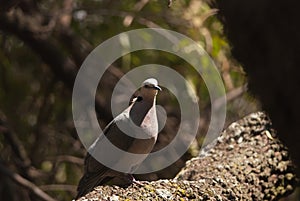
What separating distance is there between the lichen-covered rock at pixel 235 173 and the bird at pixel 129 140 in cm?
34

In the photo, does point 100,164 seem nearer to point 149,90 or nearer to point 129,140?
point 129,140

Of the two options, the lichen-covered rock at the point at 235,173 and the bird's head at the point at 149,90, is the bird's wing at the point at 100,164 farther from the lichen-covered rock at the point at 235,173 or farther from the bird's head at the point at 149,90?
the lichen-covered rock at the point at 235,173

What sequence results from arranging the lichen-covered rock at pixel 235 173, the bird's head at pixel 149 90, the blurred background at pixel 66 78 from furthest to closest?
the blurred background at pixel 66 78
the bird's head at pixel 149 90
the lichen-covered rock at pixel 235 173

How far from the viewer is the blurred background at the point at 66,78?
4.80 meters

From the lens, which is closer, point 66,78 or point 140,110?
point 140,110

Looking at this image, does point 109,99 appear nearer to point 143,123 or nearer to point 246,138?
point 143,123

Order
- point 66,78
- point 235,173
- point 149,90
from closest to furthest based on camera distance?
point 235,173 < point 149,90 < point 66,78

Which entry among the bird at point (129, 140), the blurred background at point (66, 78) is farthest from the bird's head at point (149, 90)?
the blurred background at point (66, 78)

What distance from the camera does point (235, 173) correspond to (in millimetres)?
2838

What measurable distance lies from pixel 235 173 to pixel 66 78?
2246 mm

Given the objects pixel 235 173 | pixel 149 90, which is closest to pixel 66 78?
pixel 149 90

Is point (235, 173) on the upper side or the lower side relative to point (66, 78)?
lower

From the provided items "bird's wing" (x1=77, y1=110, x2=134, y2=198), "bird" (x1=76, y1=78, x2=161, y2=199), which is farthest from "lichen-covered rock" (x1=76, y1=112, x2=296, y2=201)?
"bird's wing" (x1=77, y1=110, x2=134, y2=198)

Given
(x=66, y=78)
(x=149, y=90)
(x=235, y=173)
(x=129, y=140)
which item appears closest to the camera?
(x=235, y=173)
